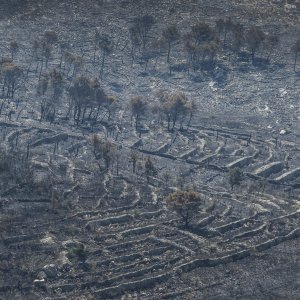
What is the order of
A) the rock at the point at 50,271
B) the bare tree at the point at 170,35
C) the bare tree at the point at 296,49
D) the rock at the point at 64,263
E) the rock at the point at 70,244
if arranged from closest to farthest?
1. the rock at the point at 50,271
2. the rock at the point at 64,263
3. the rock at the point at 70,244
4. the bare tree at the point at 296,49
5. the bare tree at the point at 170,35

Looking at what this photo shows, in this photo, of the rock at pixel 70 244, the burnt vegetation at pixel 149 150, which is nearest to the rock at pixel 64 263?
the burnt vegetation at pixel 149 150

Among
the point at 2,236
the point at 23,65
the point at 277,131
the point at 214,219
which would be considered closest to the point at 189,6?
the point at 23,65

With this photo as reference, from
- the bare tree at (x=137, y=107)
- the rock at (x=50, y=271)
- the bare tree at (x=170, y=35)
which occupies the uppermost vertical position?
A: the bare tree at (x=170, y=35)

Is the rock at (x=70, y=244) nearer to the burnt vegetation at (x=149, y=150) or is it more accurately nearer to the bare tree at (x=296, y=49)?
the burnt vegetation at (x=149, y=150)

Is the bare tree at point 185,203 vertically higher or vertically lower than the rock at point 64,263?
higher

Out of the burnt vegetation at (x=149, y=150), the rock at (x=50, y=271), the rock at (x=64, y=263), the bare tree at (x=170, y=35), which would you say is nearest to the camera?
the rock at (x=50, y=271)

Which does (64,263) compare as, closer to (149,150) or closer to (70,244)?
(70,244)

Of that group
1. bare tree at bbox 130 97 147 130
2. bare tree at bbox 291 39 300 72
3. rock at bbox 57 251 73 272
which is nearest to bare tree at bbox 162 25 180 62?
bare tree at bbox 291 39 300 72

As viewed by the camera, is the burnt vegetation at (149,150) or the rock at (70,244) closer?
the burnt vegetation at (149,150)

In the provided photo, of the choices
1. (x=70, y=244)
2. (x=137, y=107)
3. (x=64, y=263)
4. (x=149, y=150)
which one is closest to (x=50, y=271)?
(x=64, y=263)

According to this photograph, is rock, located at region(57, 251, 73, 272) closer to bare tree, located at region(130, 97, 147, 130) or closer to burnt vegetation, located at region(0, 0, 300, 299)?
burnt vegetation, located at region(0, 0, 300, 299)
